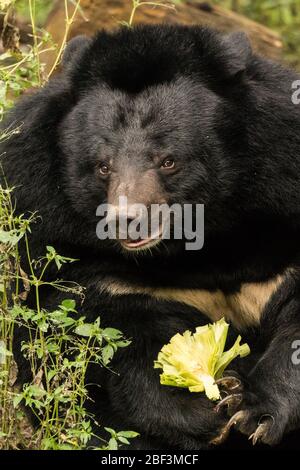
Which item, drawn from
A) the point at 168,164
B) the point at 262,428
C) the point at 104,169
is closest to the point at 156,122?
the point at 168,164

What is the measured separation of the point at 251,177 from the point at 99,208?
0.83 metres

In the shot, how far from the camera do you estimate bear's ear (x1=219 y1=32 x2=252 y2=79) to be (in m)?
6.23

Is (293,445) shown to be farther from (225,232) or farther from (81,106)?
(81,106)

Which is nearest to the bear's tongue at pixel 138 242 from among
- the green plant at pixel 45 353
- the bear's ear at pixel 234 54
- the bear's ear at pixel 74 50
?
the green plant at pixel 45 353

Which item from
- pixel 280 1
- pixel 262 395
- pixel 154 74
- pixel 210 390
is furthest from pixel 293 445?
pixel 280 1

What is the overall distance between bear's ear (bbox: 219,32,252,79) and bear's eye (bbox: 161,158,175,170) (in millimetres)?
610

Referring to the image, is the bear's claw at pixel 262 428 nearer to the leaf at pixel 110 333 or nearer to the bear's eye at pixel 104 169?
the leaf at pixel 110 333

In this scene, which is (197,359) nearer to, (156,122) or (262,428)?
(262,428)

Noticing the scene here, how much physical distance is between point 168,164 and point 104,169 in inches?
13.2

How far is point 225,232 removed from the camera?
6.43 metres

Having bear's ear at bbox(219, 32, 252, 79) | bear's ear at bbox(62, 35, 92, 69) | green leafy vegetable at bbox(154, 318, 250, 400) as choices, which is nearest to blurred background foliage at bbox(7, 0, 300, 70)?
bear's ear at bbox(62, 35, 92, 69)

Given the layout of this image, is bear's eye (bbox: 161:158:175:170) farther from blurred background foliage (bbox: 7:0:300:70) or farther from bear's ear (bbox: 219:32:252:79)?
blurred background foliage (bbox: 7:0:300:70)

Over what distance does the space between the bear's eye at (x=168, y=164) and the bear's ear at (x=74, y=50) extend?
0.87 meters

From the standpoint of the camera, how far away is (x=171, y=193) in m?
6.01
